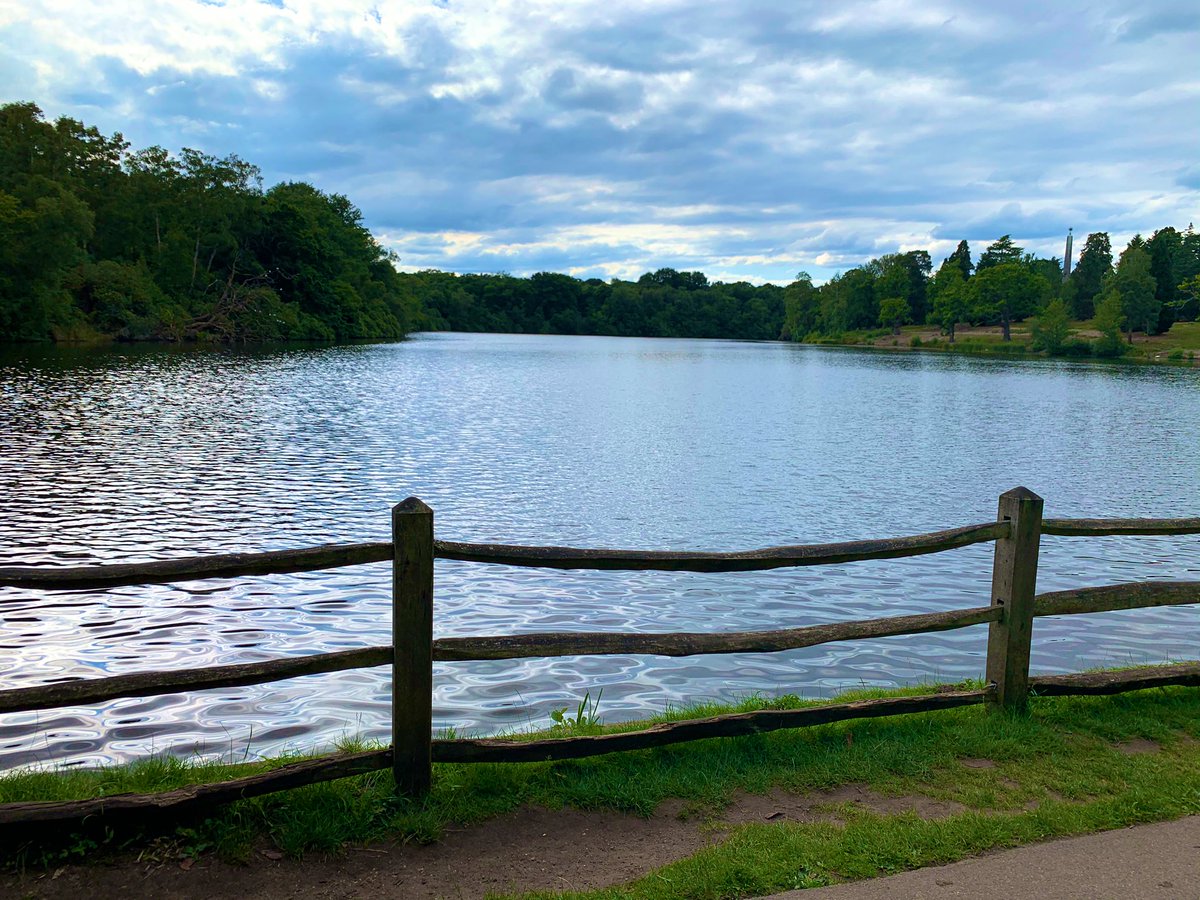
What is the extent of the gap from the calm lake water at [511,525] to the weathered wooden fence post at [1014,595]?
280 cm

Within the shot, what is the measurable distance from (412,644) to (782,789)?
Answer: 2437mm

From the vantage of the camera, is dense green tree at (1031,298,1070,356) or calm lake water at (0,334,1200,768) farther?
dense green tree at (1031,298,1070,356)

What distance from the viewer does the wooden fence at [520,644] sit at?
464 centimetres

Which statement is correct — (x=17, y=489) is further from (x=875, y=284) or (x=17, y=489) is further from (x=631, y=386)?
(x=875, y=284)

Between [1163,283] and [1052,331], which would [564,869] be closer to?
[1052,331]

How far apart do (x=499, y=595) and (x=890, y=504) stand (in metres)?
10.8

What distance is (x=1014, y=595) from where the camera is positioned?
21.0 feet

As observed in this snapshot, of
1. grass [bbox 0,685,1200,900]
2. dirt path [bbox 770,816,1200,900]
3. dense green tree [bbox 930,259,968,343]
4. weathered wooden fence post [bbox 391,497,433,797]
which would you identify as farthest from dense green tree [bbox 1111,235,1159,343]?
weathered wooden fence post [bbox 391,497,433,797]

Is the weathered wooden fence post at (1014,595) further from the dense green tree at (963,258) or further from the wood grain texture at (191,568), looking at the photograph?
the dense green tree at (963,258)

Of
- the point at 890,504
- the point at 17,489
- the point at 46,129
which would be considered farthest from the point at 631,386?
the point at 46,129

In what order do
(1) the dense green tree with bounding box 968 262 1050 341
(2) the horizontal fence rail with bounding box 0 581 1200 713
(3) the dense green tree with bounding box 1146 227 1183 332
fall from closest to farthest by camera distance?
(2) the horizontal fence rail with bounding box 0 581 1200 713, (3) the dense green tree with bounding box 1146 227 1183 332, (1) the dense green tree with bounding box 968 262 1050 341

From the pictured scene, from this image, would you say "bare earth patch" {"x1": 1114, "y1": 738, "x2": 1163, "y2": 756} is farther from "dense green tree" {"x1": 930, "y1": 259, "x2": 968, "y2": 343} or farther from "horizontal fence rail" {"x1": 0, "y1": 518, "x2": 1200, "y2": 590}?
"dense green tree" {"x1": 930, "y1": 259, "x2": 968, "y2": 343}

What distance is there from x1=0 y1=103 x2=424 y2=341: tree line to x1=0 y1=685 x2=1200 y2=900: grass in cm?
7289

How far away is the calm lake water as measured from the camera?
9.06m
